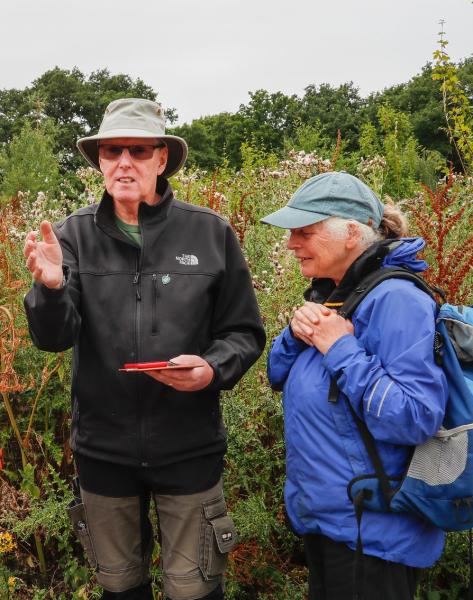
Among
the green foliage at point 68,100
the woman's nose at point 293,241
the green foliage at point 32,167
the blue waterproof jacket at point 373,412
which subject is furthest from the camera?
the green foliage at point 68,100

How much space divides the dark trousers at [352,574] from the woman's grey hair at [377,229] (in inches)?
39.0

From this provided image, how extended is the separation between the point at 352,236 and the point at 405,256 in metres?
0.19

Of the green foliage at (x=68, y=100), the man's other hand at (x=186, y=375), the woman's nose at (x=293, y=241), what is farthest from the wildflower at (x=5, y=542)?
the green foliage at (x=68, y=100)

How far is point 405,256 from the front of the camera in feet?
6.79

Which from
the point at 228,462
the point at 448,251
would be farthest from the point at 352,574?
the point at 448,251

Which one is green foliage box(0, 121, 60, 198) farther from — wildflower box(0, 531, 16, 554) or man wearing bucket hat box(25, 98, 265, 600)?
man wearing bucket hat box(25, 98, 265, 600)

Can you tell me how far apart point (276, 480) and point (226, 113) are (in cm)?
3852

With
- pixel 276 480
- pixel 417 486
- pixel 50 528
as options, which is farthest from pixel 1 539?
pixel 417 486

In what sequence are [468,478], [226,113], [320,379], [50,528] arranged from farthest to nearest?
[226,113] < [50,528] < [320,379] < [468,478]

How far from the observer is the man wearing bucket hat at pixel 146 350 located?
231cm

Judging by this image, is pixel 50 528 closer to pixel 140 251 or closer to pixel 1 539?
pixel 1 539

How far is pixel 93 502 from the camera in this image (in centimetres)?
246

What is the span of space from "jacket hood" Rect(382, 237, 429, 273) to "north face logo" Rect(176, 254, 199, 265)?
704 mm

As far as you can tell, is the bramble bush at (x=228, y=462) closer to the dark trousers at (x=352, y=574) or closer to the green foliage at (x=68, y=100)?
the dark trousers at (x=352, y=574)
